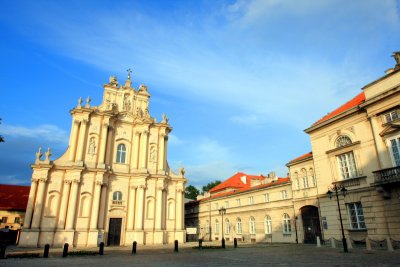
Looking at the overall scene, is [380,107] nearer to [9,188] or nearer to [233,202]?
[233,202]

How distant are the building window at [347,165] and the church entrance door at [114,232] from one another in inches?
1006

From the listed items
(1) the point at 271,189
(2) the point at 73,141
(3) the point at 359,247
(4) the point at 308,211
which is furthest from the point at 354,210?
(2) the point at 73,141

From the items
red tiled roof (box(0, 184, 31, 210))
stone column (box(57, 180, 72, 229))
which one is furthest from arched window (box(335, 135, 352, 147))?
red tiled roof (box(0, 184, 31, 210))

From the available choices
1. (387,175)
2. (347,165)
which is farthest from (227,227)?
(387,175)

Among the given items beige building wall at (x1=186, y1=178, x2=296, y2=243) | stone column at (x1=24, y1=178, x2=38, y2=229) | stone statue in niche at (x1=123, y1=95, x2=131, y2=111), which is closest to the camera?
stone column at (x1=24, y1=178, x2=38, y2=229)

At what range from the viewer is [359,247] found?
930 inches

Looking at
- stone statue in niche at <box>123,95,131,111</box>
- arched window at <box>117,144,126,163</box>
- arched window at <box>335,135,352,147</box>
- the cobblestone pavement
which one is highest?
stone statue in niche at <box>123,95,131,111</box>

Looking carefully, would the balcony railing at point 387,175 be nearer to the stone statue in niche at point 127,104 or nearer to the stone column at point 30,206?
the stone statue in niche at point 127,104

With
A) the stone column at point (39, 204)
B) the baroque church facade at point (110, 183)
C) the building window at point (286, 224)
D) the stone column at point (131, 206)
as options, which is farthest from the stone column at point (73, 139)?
the building window at point (286, 224)

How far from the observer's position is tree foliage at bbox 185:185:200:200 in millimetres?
89838

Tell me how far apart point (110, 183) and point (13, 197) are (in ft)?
72.8

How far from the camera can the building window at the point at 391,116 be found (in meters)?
22.6

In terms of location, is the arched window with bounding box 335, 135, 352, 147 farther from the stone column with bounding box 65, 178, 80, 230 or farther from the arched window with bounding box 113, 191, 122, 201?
the stone column with bounding box 65, 178, 80, 230

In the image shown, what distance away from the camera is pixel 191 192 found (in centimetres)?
9069
